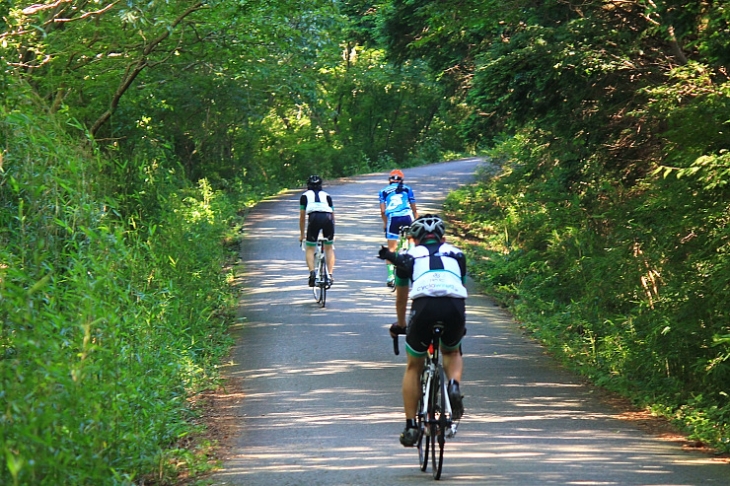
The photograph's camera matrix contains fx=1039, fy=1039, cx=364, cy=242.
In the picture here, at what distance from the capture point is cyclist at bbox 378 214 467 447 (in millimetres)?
8344

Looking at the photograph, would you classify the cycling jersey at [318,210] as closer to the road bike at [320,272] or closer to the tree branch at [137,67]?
the road bike at [320,272]

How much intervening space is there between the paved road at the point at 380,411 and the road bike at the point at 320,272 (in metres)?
0.30

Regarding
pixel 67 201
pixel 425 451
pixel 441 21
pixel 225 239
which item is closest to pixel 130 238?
pixel 67 201

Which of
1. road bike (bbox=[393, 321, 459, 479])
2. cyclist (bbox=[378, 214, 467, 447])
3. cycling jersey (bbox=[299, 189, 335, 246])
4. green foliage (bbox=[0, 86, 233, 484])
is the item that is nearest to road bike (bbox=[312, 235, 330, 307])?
cycling jersey (bbox=[299, 189, 335, 246])

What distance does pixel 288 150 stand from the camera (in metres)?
45.3

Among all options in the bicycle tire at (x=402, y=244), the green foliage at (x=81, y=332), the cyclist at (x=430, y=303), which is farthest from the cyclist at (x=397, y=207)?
the cyclist at (x=430, y=303)

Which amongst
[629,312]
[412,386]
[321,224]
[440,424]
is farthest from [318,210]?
[440,424]

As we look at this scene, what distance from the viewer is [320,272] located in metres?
17.3

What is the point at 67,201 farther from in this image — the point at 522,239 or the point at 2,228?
the point at 522,239

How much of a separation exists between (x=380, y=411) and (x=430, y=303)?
10.2 feet

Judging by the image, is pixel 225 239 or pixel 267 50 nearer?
pixel 267 50

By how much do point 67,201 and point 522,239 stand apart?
14.0m

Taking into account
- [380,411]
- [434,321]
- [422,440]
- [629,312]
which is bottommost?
[380,411]

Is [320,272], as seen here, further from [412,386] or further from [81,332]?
[81,332]
